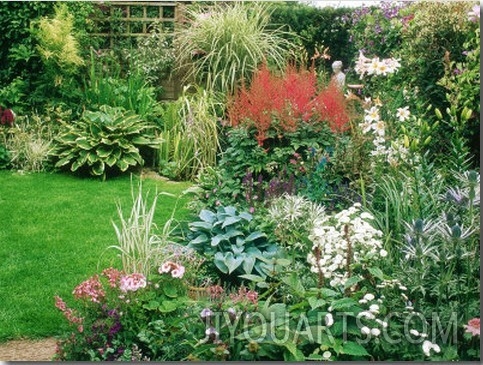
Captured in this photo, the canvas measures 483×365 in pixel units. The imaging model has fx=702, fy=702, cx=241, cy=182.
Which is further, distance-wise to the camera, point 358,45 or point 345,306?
point 358,45

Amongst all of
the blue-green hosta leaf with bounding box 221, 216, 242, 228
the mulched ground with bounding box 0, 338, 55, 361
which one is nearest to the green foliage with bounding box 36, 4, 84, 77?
the blue-green hosta leaf with bounding box 221, 216, 242, 228

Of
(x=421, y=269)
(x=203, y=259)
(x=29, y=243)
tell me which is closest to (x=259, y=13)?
(x=29, y=243)

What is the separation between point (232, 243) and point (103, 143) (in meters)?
3.67

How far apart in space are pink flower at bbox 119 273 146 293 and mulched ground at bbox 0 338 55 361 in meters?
0.59

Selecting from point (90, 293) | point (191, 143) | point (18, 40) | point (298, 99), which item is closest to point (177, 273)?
point (90, 293)

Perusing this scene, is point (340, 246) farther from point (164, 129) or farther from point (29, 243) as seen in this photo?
point (164, 129)

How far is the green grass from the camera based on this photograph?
4270 mm

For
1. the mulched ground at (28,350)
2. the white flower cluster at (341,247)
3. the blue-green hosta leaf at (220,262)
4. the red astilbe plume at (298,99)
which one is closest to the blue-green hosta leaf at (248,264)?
the blue-green hosta leaf at (220,262)

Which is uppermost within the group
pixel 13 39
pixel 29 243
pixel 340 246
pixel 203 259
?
pixel 13 39

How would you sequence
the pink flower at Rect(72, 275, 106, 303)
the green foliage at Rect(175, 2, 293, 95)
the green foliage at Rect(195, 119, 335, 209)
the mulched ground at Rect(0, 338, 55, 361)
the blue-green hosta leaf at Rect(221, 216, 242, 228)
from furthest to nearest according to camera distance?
the green foliage at Rect(175, 2, 293, 95) < the green foliage at Rect(195, 119, 335, 209) < the blue-green hosta leaf at Rect(221, 216, 242, 228) < the mulched ground at Rect(0, 338, 55, 361) < the pink flower at Rect(72, 275, 106, 303)

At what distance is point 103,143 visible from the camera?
7.71 metres

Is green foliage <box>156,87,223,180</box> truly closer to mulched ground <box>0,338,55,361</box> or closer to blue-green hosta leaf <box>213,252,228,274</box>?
blue-green hosta leaf <box>213,252,228,274</box>

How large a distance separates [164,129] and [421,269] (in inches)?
208

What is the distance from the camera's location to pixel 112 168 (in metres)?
7.92
